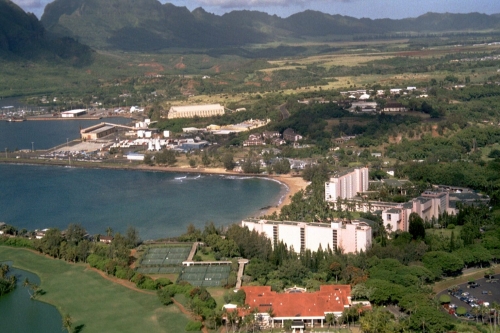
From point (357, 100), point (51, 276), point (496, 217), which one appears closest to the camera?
point (51, 276)

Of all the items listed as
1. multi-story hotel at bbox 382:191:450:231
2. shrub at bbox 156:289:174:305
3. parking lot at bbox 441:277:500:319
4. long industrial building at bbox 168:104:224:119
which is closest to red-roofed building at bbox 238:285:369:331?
shrub at bbox 156:289:174:305

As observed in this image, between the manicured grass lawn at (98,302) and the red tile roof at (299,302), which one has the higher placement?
the red tile roof at (299,302)

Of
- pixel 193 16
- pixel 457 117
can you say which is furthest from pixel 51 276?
pixel 193 16

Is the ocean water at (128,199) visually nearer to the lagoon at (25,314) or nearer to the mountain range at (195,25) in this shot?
the lagoon at (25,314)

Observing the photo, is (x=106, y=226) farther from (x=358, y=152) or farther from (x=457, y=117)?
(x=457, y=117)

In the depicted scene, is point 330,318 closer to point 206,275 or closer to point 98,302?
point 206,275

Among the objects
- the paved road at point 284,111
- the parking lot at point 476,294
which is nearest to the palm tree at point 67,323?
the parking lot at point 476,294

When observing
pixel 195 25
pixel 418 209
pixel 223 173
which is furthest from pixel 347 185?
pixel 195 25

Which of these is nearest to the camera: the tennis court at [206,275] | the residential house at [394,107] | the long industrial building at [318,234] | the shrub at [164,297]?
the shrub at [164,297]
